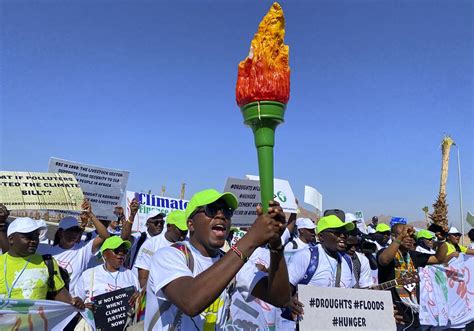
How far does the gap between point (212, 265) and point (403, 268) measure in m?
4.98

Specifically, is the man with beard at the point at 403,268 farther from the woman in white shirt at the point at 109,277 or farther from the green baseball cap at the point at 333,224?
the woman in white shirt at the point at 109,277

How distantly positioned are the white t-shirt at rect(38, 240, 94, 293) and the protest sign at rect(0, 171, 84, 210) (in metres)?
1.09

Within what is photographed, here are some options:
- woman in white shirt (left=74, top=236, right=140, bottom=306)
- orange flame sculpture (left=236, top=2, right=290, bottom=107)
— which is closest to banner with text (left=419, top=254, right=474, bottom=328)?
woman in white shirt (left=74, top=236, right=140, bottom=306)

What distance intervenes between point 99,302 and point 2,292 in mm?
1064

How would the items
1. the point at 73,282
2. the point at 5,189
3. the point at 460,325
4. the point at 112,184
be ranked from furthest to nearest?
the point at 112,184 → the point at 460,325 → the point at 5,189 → the point at 73,282

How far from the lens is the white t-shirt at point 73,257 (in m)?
5.29

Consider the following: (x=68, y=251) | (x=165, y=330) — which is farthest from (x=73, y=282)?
(x=165, y=330)

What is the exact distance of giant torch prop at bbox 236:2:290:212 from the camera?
194cm

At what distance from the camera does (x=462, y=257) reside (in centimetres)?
738

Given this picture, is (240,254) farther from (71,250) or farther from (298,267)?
(71,250)

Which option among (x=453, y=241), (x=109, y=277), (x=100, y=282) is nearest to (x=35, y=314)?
(x=100, y=282)

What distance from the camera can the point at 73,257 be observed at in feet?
17.8

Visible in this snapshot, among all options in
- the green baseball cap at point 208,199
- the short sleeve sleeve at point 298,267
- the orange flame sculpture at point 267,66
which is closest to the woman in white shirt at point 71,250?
the short sleeve sleeve at point 298,267

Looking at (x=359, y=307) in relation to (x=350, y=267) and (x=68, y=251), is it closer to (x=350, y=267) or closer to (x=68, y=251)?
(x=350, y=267)
